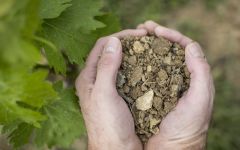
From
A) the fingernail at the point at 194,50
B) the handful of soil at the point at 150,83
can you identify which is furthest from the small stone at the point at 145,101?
the fingernail at the point at 194,50

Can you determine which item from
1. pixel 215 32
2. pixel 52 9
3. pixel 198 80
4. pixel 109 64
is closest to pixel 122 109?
pixel 109 64

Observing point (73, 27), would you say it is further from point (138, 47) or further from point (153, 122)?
point (153, 122)

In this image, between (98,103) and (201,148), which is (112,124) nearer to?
(98,103)

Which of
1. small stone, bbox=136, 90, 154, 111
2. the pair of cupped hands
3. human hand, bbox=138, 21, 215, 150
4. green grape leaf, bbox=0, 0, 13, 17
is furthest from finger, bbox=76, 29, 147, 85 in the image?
green grape leaf, bbox=0, 0, 13, 17

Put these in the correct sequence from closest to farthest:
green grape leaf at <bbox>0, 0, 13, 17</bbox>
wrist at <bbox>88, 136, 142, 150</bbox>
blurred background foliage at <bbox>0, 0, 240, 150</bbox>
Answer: green grape leaf at <bbox>0, 0, 13, 17</bbox> → wrist at <bbox>88, 136, 142, 150</bbox> → blurred background foliage at <bbox>0, 0, 240, 150</bbox>

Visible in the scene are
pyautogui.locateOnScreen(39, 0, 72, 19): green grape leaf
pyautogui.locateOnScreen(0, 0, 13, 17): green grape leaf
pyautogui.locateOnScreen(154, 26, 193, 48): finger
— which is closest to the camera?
pyautogui.locateOnScreen(0, 0, 13, 17): green grape leaf

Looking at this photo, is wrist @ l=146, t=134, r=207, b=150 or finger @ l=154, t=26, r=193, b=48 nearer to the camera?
wrist @ l=146, t=134, r=207, b=150

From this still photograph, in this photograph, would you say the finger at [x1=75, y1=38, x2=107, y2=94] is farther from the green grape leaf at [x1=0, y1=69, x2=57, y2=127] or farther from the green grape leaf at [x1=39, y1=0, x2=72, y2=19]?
the green grape leaf at [x1=0, y1=69, x2=57, y2=127]

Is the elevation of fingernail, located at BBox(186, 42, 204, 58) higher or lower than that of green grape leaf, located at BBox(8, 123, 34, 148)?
higher

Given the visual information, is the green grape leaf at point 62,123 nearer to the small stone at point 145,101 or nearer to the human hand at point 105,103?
the human hand at point 105,103
